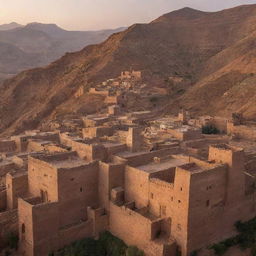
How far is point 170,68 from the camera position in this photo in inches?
2089

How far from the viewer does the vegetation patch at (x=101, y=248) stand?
644 inches

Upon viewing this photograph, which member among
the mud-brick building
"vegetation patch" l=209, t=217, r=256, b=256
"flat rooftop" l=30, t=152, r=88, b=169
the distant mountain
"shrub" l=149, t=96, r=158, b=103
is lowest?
"vegetation patch" l=209, t=217, r=256, b=256

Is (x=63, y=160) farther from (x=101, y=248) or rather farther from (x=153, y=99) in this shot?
(x=153, y=99)

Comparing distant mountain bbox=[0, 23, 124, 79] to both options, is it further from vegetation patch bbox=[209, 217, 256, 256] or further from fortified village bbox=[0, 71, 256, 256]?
vegetation patch bbox=[209, 217, 256, 256]

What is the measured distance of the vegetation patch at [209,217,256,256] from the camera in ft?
53.0

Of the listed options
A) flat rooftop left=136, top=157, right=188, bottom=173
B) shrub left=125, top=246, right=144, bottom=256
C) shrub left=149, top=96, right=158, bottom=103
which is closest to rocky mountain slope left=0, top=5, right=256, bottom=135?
shrub left=149, top=96, right=158, bottom=103

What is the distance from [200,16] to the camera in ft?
259

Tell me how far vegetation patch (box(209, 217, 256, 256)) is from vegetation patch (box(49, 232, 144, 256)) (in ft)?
9.96

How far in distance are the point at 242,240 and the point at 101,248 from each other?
5.59 metres

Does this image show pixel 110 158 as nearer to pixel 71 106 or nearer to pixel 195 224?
pixel 195 224

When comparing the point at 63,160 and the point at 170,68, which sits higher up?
the point at 170,68

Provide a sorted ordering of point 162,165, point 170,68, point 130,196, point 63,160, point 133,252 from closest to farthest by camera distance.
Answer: point 133,252
point 130,196
point 162,165
point 63,160
point 170,68

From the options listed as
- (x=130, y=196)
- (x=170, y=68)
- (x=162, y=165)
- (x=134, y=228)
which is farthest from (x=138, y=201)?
(x=170, y=68)

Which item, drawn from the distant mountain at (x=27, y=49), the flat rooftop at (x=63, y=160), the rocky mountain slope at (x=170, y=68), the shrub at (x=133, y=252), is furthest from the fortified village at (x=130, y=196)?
the distant mountain at (x=27, y=49)
